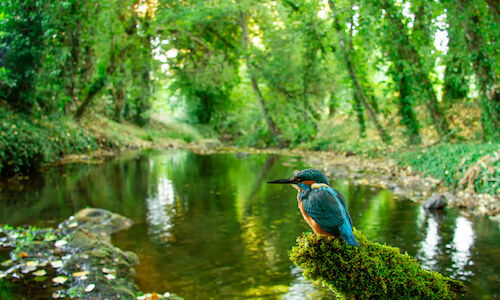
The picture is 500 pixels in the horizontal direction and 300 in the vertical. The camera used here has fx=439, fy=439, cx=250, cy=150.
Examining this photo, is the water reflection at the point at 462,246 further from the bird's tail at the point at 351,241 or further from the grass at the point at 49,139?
the grass at the point at 49,139

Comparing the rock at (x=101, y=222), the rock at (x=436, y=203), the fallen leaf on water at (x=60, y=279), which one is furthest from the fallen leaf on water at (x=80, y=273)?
the rock at (x=436, y=203)

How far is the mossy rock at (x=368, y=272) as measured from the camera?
1.88 meters

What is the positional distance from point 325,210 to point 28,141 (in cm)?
1370

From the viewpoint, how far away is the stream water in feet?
18.1

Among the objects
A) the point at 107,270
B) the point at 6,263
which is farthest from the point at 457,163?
the point at 6,263

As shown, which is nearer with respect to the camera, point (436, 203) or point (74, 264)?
point (74, 264)

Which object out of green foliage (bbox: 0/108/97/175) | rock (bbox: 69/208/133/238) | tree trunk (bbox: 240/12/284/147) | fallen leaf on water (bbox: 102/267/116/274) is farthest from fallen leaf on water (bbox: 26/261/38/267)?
tree trunk (bbox: 240/12/284/147)

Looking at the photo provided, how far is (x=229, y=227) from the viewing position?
811 cm

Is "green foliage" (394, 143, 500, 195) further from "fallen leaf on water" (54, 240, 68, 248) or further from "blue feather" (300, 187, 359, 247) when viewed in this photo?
"blue feather" (300, 187, 359, 247)

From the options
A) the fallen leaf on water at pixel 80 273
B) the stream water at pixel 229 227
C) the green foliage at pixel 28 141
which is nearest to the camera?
the fallen leaf on water at pixel 80 273

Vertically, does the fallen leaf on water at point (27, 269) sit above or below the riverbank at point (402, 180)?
below

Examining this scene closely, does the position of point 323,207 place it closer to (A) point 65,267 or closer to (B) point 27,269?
(A) point 65,267

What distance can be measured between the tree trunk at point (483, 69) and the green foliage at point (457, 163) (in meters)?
0.94

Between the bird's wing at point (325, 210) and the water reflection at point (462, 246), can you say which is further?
the water reflection at point (462, 246)
